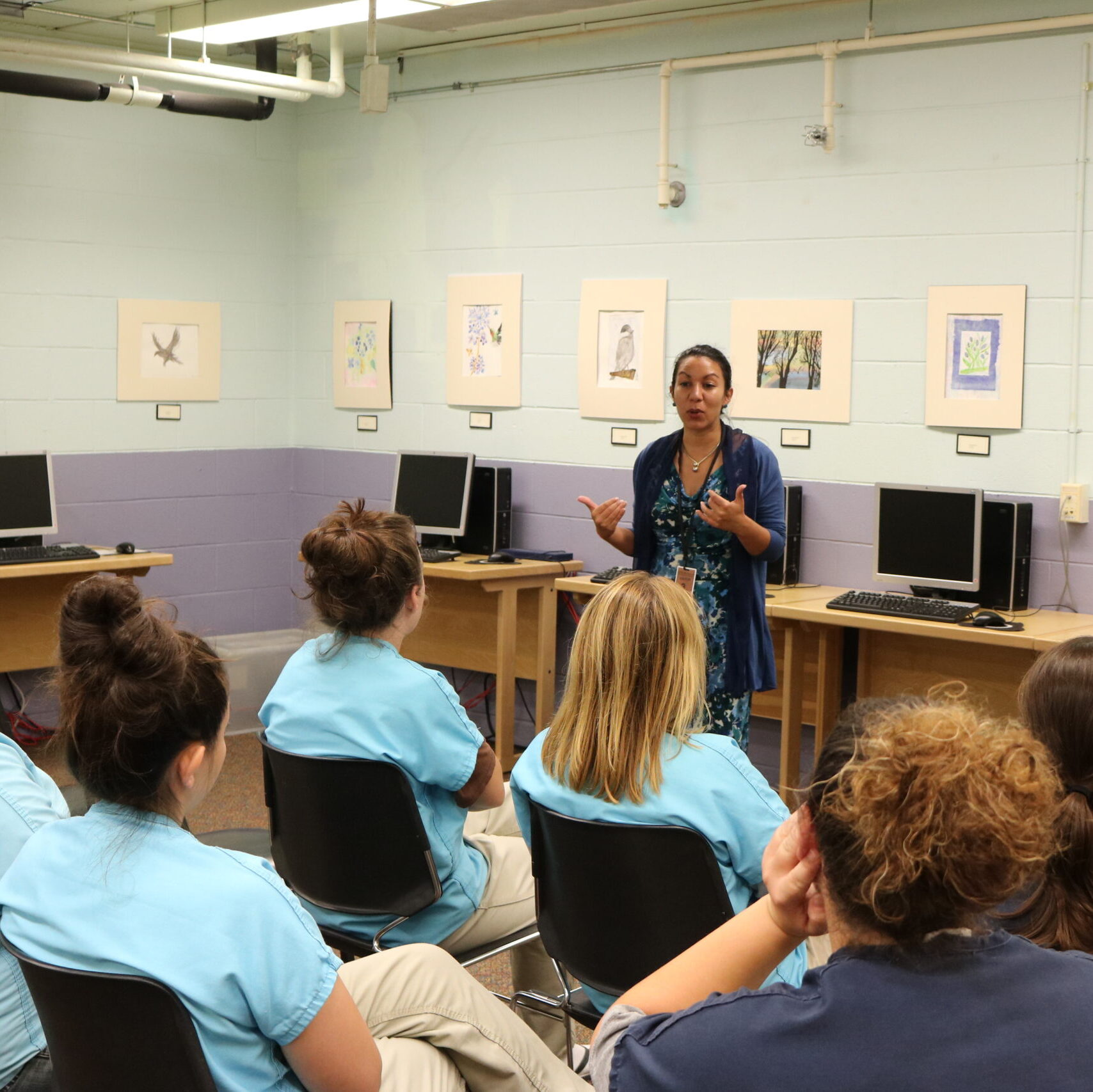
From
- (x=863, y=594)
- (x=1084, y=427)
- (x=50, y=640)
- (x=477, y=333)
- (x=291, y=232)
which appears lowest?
(x=50, y=640)

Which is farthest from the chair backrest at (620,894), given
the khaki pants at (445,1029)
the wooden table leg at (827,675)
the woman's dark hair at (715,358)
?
the wooden table leg at (827,675)

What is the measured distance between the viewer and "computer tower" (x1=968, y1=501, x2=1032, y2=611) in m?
4.22

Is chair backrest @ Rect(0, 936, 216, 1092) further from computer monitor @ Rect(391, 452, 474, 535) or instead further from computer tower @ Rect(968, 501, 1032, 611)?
computer monitor @ Rect(391, 452, 474, 535)

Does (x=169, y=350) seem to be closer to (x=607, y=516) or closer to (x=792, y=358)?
(x=792, y=358)

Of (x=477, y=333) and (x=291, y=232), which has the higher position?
(x=291, y=232)

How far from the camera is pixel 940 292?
4.46 meters

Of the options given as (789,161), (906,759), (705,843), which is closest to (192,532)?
(789,161)

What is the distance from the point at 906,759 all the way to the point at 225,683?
0.85 m

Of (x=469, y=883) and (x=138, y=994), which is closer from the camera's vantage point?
(x=138, y=994)

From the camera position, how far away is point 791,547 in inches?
189

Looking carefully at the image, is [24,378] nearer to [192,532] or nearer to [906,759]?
[192,532]

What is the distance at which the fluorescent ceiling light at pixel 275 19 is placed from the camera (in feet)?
15.3

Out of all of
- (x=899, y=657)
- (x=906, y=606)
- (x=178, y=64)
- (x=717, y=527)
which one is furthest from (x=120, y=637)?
(x=178, y=64)

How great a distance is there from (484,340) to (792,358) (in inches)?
59.0
